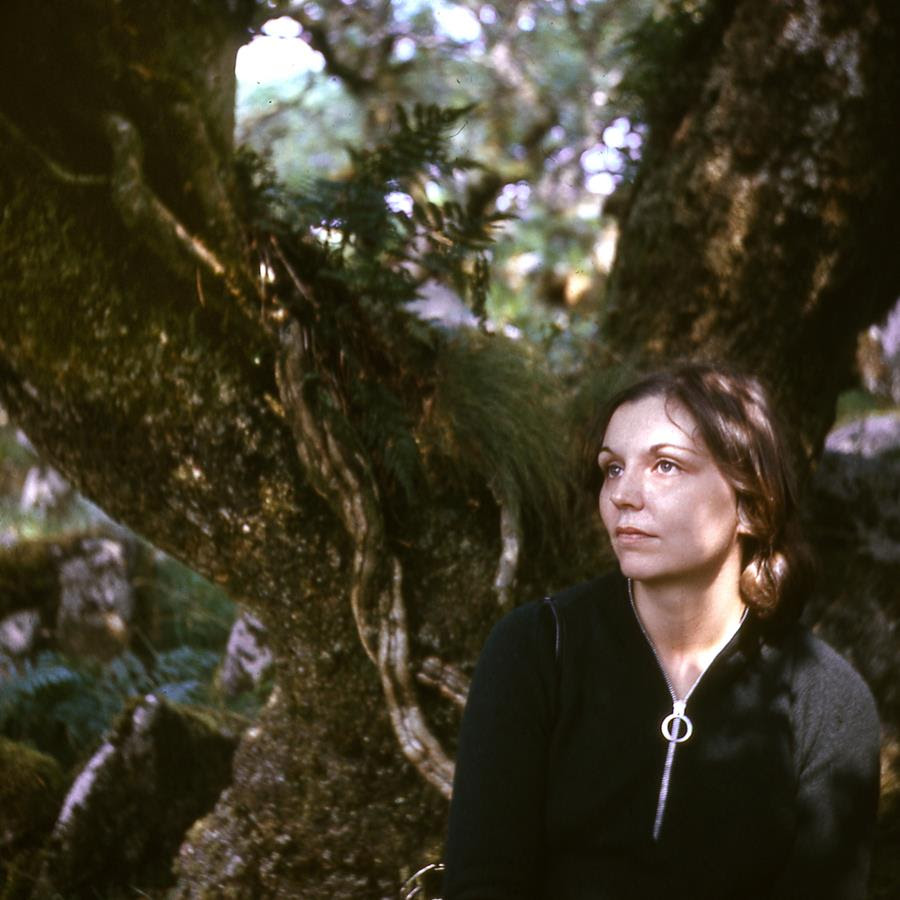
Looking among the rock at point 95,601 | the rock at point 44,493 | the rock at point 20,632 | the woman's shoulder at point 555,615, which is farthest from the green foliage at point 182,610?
the woman's shoulder at point 555,615

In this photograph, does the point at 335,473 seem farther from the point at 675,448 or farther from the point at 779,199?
the point at 779,199

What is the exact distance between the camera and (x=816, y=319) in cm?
369

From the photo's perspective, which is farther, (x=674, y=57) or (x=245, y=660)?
(x=245, y=660)

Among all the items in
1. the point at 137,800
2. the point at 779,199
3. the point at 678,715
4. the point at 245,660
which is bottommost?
the point at 137,800

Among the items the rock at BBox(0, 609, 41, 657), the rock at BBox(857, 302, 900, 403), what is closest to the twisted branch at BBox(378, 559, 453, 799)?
the rock at BBox(0, 609, 41, 657)

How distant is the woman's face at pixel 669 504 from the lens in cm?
229

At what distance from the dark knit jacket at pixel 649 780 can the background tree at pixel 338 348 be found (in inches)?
31.7

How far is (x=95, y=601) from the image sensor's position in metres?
6.60

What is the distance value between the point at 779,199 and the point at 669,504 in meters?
1.79

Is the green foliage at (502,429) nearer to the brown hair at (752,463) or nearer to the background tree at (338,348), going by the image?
the background tree at (338,348)

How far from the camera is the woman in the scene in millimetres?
2250

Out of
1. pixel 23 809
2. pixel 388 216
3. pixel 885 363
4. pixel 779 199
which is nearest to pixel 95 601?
pixel 23 809

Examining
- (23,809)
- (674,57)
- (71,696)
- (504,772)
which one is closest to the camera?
(504,772)

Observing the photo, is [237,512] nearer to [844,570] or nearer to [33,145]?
[33,145]
